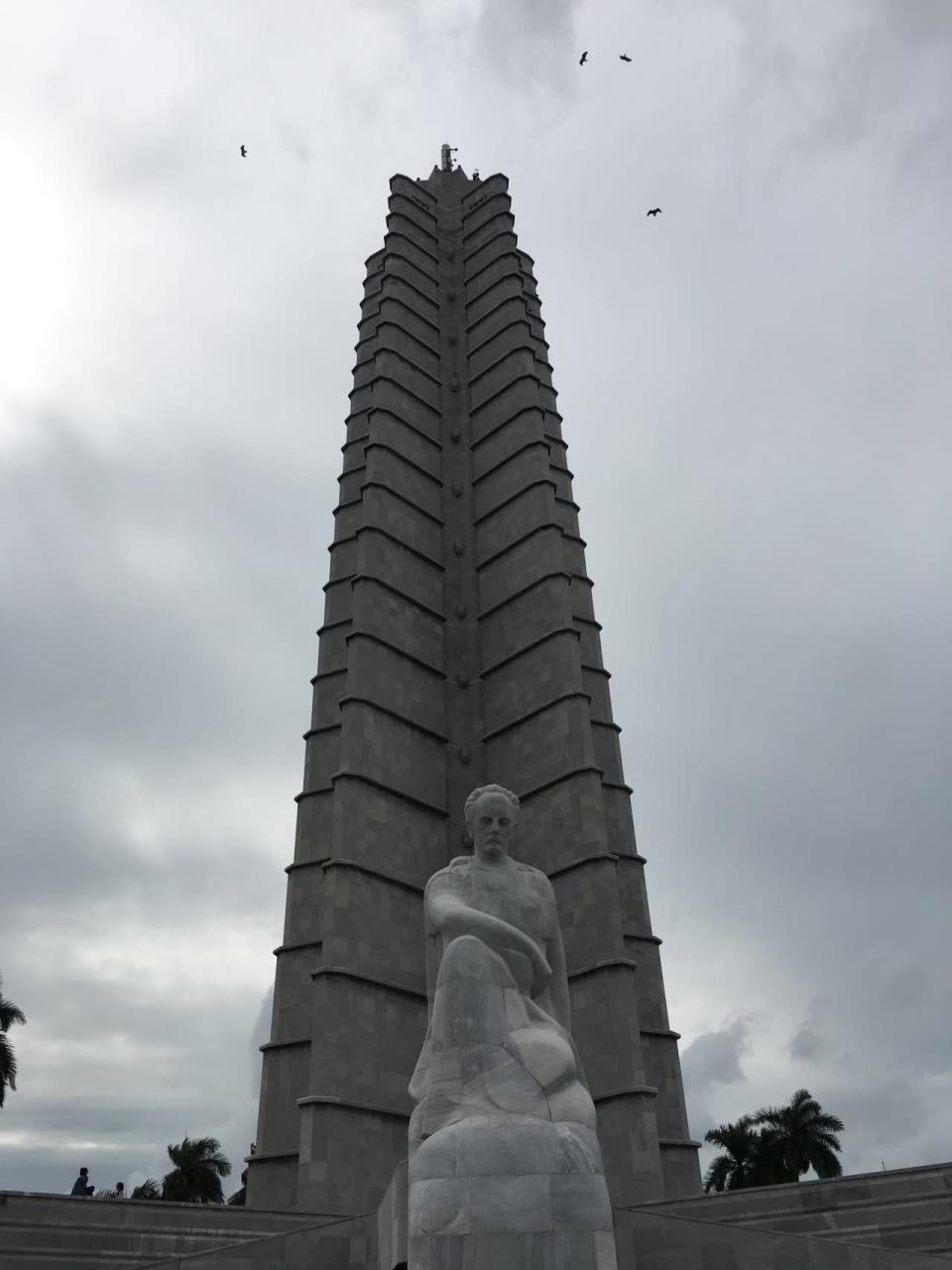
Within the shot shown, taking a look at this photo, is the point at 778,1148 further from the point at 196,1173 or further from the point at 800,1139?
the point at 196,1173

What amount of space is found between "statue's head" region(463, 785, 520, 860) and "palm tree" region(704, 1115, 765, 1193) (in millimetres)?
37466

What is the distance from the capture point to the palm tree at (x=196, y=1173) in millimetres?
38219

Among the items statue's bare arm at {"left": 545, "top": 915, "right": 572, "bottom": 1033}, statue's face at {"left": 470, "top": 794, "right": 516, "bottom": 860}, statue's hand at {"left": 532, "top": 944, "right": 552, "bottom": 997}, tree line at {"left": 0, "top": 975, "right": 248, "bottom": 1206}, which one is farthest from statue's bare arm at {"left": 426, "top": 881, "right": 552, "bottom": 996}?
tree line at {"left": 0, "top": 975, "right": 248, "bottom": 1206}

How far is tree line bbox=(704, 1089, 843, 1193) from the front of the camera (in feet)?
121

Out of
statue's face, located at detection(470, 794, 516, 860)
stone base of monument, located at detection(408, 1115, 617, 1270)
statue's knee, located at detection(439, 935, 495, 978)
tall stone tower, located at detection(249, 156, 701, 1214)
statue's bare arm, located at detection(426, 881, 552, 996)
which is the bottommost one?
stone base of monument, located at detection(408, 1115, 617, 1270)

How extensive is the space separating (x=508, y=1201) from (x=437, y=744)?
1739cm

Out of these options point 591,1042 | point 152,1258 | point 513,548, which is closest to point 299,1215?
point 152,1258

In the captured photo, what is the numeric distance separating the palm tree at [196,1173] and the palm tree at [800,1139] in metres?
21.9

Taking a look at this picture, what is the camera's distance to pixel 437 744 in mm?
21828

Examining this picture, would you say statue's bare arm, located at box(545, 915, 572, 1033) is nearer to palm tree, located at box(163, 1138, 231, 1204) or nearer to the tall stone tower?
the tall stone tower

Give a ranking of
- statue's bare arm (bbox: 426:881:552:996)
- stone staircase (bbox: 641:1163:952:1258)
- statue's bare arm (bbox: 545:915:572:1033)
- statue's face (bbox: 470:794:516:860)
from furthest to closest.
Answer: stone staircase (bbox: 641:1163:952:1258), statue's face (bbox: 470:794:516:860), statue's bare arm (bbox: 545:915:572:1033), statue's bare arm (bbox: 426:881:552:996)

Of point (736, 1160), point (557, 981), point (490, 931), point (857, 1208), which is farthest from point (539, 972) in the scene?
point (736, 1160)

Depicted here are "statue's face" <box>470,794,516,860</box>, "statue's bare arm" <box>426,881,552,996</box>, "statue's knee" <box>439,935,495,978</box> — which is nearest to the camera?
"statue's knee" <box>439,935,495,978</box>

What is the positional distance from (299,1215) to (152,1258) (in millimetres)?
2394
